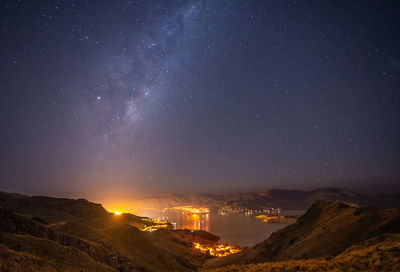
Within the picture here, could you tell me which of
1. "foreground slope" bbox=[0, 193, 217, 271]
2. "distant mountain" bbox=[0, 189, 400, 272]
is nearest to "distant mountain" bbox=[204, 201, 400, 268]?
"distant mountain" bbox=[0, 189, 400, 272]

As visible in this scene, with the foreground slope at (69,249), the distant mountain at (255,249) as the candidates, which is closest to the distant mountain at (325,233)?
the distant mountain at (255,249)

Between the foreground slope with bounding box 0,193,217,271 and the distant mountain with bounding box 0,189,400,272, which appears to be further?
the foreground slope with bounding box 0,193,217,271

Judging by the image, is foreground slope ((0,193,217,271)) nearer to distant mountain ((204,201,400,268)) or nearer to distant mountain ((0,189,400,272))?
distant mountain ((0,189,400,272))

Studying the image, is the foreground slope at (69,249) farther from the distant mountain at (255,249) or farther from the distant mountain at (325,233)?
the distant mountain at (325,233)

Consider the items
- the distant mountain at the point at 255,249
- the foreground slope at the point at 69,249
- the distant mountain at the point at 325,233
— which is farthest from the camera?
the distant mountain at the point at 325,233

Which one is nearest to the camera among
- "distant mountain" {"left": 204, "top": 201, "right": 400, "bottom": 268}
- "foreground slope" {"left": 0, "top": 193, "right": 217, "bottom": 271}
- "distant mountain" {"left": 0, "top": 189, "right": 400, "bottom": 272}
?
"distant mountain" {"left": 0, "top": 189, "right": 400, "bottom": 272}

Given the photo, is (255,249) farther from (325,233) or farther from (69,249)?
(69,249)

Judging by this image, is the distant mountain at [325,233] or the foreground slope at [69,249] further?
the distant mountain at [325,233]

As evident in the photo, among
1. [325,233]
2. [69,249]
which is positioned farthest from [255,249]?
[69,249]

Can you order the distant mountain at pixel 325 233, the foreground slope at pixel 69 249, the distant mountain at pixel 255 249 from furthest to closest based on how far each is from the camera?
the distant mountain at pixel 325 233 < the foreground slope at pixel 69 249 < the distant mountain at pixel 255 249
